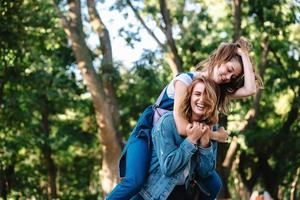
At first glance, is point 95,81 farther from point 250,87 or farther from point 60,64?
point 250,87

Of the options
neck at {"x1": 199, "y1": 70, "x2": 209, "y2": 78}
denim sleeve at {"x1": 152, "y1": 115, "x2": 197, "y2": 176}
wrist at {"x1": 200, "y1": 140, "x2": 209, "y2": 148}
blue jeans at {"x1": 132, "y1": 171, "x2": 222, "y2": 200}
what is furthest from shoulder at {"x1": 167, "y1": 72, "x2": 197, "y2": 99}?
blue jeans at {"x1": 132, "y1": 171, "x2": 222, "y2": 200}

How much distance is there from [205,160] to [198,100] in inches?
16.0

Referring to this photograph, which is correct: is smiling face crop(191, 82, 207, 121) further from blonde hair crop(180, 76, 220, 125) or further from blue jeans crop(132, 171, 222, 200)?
blue jeans crop(132, 171, 222, 200)

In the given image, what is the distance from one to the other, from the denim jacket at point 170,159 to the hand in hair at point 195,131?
4cm

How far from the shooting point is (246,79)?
4289 mm

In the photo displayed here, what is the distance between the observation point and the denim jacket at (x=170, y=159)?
389 cm

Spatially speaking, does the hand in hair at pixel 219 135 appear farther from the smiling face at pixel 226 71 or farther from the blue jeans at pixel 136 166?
the blue jeans at pixel 136 166

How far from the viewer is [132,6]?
49.2 feet

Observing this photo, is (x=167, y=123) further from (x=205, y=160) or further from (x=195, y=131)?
(x=205, y=160)

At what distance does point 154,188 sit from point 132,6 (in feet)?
37.0

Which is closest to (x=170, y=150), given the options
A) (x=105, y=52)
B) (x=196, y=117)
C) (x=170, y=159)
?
(x=170, y=159)

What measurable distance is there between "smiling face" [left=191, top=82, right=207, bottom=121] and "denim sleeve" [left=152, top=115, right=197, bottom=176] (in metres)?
0.19

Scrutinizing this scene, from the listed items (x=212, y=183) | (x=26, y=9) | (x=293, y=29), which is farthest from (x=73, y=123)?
(x=212, y=183)

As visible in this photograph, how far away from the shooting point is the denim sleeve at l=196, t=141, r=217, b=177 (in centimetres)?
396
